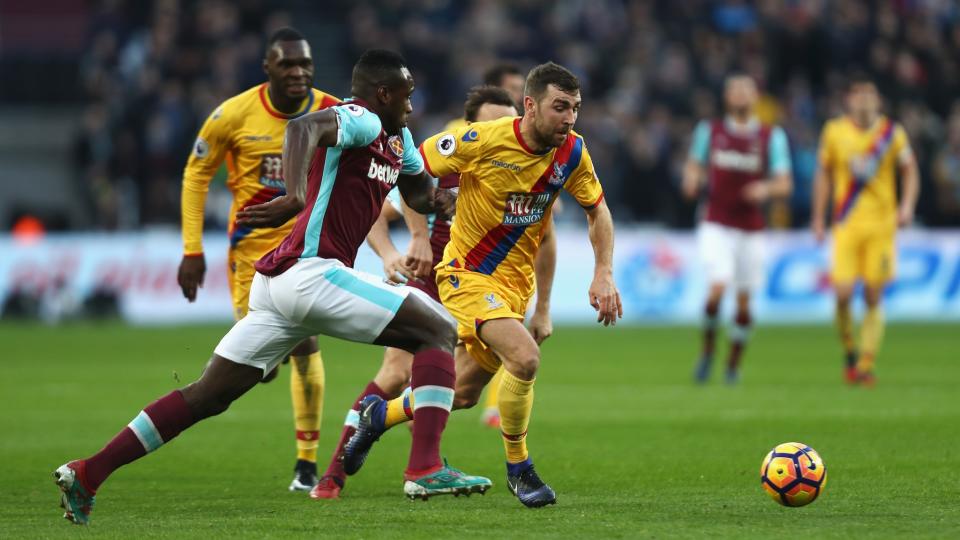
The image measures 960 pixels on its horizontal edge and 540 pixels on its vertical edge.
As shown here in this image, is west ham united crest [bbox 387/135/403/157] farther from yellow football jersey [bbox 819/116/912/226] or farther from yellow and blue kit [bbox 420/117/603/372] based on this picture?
yellow football jersey [bbox 819/116/912/226]

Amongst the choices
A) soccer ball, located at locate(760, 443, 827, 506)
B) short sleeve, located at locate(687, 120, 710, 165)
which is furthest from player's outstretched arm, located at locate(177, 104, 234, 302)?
short sleeve, located at locate(687, 120, 710, 165)

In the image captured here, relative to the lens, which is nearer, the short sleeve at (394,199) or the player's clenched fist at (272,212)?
the player's clenched fist at (272,212)

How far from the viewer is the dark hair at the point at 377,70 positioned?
7375 millimetres

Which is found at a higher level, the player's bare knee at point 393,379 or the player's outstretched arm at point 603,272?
the player's outstretched arm at point 603,272

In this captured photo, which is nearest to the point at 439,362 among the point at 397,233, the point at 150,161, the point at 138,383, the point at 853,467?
the point at 853,467

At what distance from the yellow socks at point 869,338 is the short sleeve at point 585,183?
7380 mm

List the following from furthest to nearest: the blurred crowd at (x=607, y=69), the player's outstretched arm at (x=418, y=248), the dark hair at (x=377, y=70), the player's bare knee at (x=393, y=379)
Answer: the blurred crowd at (x=607, y=69)
the player's bare knee at (x=393, y=379)
the player's outstretched arm at (x=418, y=248)
the dark hair at (x=377, y=70)

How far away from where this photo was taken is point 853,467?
893 cm

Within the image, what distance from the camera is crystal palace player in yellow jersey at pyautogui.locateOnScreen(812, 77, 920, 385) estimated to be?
1512cm

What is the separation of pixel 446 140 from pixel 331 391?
6.94 metres

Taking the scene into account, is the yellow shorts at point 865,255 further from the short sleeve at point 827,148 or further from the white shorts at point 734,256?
the white shorts at point 734,256

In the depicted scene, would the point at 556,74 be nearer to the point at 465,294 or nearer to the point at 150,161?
the point at 465,294

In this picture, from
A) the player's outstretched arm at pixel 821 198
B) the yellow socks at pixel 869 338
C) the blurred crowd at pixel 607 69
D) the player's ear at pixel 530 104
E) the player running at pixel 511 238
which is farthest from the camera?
the blurred crowd at pixel 607 69

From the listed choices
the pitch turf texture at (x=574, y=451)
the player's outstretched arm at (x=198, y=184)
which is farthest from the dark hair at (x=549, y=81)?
the player's outstretched arm at (x=198, y=184)
